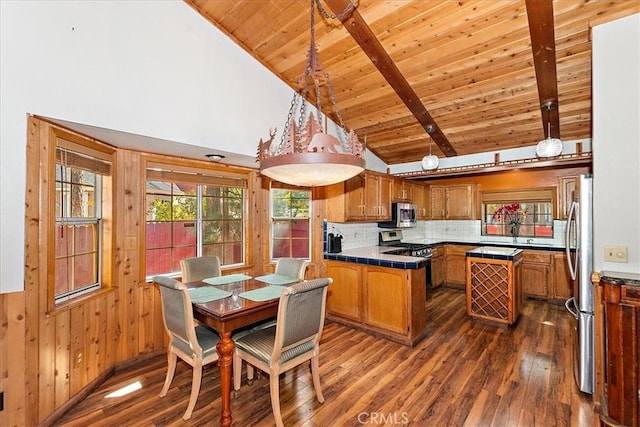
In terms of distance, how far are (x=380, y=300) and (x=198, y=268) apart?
6.96 feet

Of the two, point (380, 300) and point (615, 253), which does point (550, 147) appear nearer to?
point (615, 253)

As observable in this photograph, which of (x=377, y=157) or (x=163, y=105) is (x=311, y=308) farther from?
(x=377, y=157)

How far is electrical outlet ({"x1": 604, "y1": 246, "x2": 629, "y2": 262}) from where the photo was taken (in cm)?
214

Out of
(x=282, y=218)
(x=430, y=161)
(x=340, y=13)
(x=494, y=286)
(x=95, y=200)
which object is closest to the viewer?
(x=340, y=13)

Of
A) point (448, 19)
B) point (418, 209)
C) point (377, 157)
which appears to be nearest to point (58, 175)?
point (448, 19)

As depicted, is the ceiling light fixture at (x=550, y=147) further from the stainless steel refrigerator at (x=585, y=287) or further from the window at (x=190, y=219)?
the window at (x=190, y=219)

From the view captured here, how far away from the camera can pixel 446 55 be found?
2.93 m

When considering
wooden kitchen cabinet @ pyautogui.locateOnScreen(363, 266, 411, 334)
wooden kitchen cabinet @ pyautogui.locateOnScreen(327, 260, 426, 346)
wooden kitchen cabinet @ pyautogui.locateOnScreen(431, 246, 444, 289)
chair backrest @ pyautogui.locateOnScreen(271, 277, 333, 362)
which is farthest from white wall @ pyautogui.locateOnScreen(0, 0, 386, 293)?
wooden kitchen cabinet @ pyautogui.locateOnScreen(431, 246, 444, 289)

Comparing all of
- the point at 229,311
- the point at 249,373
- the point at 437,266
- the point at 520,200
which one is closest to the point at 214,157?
the point at 229,311

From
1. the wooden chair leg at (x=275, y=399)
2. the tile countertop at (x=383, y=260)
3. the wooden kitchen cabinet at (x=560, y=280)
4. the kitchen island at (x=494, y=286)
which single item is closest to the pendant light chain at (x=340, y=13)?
the tile countertop at (x=383, y=260)

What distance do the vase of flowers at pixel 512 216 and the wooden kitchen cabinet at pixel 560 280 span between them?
845 millimetres

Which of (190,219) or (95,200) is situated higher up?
(95,200)

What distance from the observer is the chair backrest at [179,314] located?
198cm

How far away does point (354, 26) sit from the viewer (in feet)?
8.75
